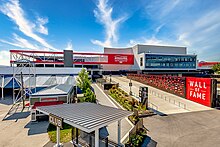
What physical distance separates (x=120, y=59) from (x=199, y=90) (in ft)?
135

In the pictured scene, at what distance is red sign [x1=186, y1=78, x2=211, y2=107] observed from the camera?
63.2ft

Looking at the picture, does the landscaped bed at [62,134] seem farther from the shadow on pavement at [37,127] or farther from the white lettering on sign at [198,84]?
the white lettering on sign at [198,84]

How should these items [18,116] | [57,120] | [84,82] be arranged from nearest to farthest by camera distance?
[57,120] < [18,116] < [84,82]

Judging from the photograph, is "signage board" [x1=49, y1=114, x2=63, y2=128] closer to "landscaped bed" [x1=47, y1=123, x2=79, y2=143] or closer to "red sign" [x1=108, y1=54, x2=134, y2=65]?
"landscaped bed" [x1=47, y1=123, x2=79, y2=143]

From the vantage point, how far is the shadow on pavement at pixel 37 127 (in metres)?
12.0

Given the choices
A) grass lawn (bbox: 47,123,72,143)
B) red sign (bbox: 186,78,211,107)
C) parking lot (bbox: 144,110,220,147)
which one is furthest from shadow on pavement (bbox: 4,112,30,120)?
red sign (bbox: 186,78,211,107)

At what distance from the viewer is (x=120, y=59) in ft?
198

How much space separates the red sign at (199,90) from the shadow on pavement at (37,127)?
20.3 meters

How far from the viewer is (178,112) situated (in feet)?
54.7

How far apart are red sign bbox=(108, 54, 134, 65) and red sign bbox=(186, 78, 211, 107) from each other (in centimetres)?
3741

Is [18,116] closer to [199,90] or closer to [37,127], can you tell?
[37,127]

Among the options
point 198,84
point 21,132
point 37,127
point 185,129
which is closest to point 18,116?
point 37,127

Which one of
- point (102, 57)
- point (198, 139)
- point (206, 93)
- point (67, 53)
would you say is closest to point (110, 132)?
point (198, 139)

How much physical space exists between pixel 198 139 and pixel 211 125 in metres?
3.82
